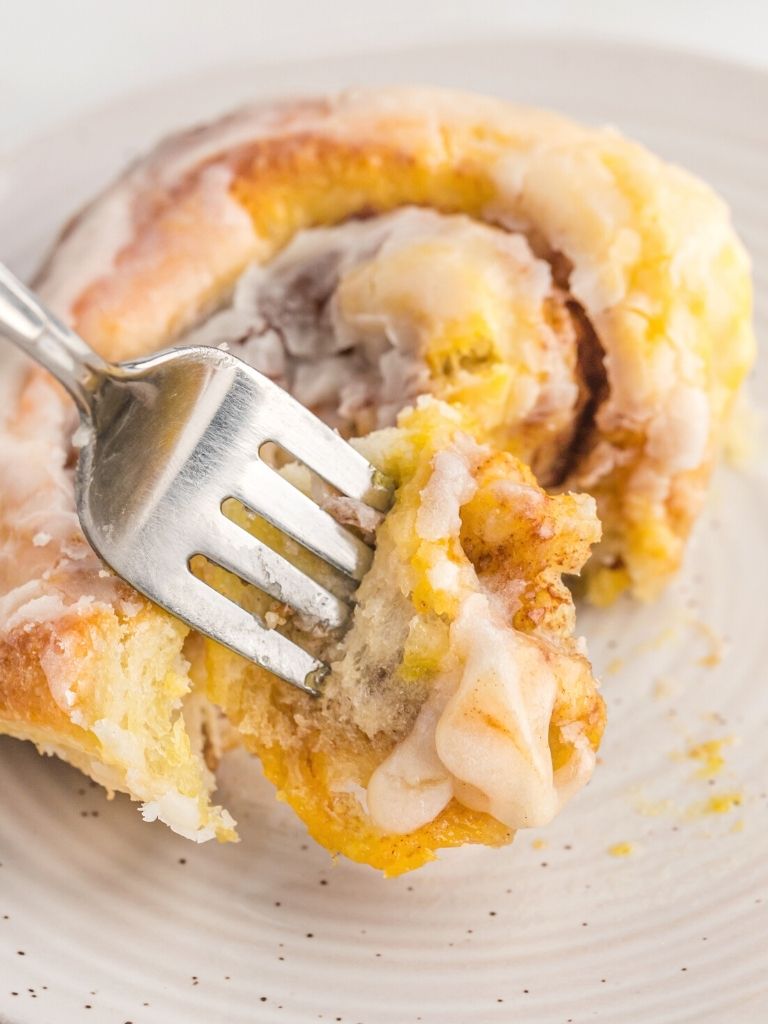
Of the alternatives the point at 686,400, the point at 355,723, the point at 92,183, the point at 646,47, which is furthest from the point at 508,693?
the point at 646,47

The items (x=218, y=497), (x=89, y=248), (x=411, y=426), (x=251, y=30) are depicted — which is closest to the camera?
(x=218, y=497)

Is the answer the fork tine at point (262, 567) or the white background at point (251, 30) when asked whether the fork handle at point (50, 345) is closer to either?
the fork tine at point (262, 567)

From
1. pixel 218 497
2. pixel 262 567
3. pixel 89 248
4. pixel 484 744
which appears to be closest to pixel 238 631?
pixel 262 567

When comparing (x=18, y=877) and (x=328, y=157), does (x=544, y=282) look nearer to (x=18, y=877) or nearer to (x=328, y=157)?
(x=328, y=157)

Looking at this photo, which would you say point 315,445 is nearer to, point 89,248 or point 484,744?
point 484,744

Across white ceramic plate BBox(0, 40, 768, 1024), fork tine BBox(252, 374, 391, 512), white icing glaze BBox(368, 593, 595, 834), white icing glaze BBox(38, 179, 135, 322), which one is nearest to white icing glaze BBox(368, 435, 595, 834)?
white icing glaze BBox(368, 593, 595, 834)

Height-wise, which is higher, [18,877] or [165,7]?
[165,7]
